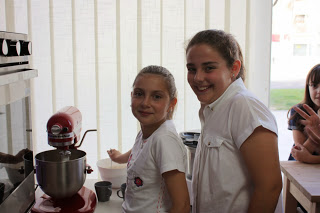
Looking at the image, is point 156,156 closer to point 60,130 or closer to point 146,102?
point 146,102

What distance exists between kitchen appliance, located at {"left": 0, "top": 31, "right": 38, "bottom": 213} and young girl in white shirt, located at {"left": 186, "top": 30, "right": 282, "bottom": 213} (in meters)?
0.48

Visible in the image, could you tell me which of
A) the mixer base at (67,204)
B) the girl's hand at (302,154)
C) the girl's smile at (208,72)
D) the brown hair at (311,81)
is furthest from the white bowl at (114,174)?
the brown hair at (311,81)

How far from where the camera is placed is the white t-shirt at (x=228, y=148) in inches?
34.1

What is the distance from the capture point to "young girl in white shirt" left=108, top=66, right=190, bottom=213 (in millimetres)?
966

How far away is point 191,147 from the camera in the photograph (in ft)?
4.48

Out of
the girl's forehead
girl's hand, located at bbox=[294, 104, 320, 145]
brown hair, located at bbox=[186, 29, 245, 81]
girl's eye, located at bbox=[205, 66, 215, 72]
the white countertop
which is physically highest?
brown hair, located at bbox=[186, 29, 245, 81]

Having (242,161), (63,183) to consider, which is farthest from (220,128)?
(63,183)

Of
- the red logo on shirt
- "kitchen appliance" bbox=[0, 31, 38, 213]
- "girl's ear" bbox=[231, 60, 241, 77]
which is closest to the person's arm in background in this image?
"girl's ear" bbox=[231, 60, 241, 77]

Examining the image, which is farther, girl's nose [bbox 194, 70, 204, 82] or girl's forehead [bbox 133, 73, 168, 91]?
girl's forehead [bbox 133, 73, 168, 91]

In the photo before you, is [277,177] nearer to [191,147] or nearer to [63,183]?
[191,147]

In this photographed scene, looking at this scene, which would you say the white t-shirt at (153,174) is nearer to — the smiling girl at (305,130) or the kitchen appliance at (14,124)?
the kitchen appliance at (14,124)

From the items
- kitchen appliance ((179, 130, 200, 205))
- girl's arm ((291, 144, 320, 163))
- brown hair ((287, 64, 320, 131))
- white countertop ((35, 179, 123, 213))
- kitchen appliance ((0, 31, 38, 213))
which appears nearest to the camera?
kitchen appliance ((0, 31, 38, 213))

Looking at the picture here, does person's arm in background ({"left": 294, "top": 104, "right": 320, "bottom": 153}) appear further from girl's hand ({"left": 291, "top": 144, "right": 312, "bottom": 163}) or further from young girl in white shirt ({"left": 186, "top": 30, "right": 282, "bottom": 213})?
young girl in white shirt ({"left": 186, "top": 30, "right": 282, "bottom": 213})

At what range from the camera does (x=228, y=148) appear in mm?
921
